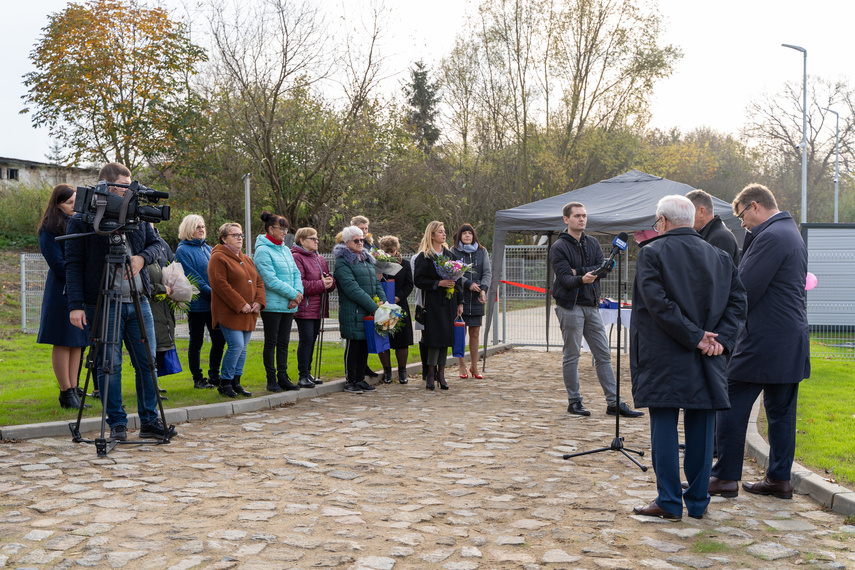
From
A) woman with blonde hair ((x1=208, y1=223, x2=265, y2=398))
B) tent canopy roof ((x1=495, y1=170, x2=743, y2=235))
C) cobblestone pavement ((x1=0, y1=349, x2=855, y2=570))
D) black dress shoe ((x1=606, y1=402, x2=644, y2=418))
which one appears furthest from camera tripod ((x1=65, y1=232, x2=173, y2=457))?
tent canopy roof ((x1=495, y1=170, x2=743, y2=235))

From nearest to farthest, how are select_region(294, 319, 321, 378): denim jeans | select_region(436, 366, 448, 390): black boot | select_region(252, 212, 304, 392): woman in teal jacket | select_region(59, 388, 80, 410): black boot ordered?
select_region(59, 388, 80, 410): black boot < select_region(252, 212, 304, 392): woman in teal jacket < select_region(294, 319, 321, 378): denim jeans < select_region(436, 366, 448, 390): black boot

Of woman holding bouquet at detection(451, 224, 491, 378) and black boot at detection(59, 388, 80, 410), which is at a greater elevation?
woman holding bouquet at detection(451, 224, 491, 378)

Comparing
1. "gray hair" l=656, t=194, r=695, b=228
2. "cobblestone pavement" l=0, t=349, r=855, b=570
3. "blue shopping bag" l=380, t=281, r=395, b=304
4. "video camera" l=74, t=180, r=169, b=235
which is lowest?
"cobblestone pavement" l=0, t=349, r=855, b=570

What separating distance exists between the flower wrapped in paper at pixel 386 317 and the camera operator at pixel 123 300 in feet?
11.3

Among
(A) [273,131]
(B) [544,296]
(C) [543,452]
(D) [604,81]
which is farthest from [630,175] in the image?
(D) [604,81]

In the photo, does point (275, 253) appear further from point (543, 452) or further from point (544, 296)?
point (544, 296)

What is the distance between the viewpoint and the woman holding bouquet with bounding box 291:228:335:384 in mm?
9500

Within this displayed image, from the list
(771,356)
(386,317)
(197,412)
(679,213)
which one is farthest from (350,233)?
(771,356)

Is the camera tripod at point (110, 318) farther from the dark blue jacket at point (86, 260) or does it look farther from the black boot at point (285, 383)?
the black boot at point (285, 383)

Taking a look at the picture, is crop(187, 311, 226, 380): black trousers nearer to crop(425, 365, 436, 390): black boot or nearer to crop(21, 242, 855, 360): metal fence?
crop(425, 365, 436, 390): black boot

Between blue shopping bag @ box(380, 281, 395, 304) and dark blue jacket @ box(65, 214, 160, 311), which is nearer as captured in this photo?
dark blue jacket @ box(65, 214, 160, 311)

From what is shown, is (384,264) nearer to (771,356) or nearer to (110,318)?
(110,318)

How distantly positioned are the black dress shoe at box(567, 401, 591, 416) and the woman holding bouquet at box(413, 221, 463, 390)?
214 centimetres

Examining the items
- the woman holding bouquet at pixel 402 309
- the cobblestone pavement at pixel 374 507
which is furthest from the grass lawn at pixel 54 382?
the cobblestone pavement at pixel 374 507
